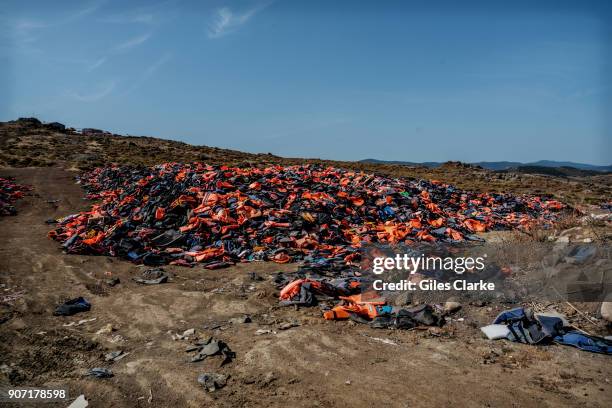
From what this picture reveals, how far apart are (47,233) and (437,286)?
11.3 m

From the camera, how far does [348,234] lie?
36.5ft

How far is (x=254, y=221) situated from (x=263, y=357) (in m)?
6.65

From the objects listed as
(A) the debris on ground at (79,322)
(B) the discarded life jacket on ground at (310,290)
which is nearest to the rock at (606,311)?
(B) the discarded life jacket on ground at (310,290)

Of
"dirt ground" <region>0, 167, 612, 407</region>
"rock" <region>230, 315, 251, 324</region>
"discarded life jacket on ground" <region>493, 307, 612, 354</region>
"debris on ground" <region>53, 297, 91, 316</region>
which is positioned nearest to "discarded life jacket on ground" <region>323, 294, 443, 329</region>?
"dirt ground" <region>0, 167, 612, 407</region>

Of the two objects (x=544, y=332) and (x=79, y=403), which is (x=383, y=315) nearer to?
(x=544, y=332)

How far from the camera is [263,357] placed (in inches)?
188

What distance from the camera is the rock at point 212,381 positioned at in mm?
4160

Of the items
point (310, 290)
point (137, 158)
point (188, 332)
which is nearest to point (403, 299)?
point (310, 290)

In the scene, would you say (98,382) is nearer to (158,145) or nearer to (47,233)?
(47,233)

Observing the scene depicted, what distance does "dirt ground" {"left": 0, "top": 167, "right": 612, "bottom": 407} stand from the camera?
3.99m

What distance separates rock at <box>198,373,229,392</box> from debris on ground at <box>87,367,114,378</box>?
1.11 metres

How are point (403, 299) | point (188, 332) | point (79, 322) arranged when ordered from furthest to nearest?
point (403, 299) < point (79, 322) < point (188, 332)

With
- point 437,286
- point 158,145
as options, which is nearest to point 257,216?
point 437,286

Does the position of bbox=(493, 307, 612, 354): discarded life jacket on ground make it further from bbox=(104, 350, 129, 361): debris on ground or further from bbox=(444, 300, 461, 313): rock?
bbox=(104, 350, 129, 361): debris on ground
